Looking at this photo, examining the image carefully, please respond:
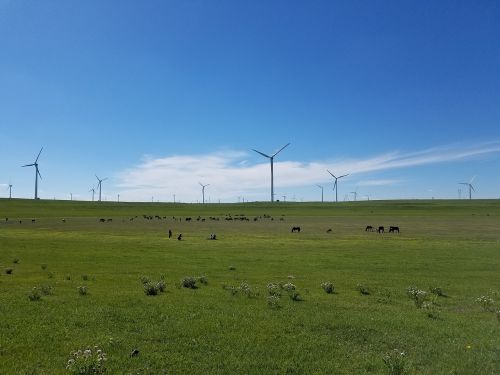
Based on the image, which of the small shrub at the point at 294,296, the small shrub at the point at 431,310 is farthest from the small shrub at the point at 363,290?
the small shrub at the point at 294,296

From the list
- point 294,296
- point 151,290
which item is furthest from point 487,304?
point 151,290

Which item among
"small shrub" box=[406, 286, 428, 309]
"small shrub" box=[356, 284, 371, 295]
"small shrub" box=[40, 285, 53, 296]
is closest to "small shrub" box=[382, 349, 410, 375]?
"small shrub" box=[406, 286, 428, 309]

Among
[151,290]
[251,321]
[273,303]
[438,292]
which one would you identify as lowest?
[438,292]

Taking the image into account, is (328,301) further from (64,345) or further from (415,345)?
(64,345)

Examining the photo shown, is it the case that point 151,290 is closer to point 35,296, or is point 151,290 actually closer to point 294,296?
point 35,296

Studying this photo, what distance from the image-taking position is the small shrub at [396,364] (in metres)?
10.2

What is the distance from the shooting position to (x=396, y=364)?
33.9 feet

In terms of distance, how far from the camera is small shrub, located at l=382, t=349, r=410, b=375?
33.6 ft

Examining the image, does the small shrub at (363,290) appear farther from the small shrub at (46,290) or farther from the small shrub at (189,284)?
the small shrub at (46,290)

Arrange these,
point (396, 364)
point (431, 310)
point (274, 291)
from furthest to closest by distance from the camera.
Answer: point (274, 291)
point (431, 310)
point (396, 364)

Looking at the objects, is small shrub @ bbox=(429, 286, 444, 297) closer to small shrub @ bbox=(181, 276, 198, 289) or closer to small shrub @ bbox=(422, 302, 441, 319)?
small shrub @ bbox=(422, 302, 441, 319)

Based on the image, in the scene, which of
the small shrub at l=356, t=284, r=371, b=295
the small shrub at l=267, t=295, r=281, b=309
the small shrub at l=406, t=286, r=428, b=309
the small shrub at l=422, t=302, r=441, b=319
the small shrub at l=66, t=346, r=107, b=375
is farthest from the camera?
the small shrub at l=356, t=284, r=371, b=295

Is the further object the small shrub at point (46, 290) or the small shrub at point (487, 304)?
the small shrub at point (46, 290)

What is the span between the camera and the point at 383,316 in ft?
54.2
